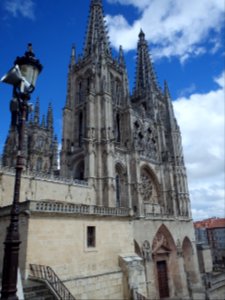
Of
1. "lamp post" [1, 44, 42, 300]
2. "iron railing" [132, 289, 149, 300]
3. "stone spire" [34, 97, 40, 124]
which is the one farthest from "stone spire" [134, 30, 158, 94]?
"lamp post" [1, 44, 42, 300]

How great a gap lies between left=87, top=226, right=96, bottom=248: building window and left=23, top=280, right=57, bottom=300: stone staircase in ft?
12.7

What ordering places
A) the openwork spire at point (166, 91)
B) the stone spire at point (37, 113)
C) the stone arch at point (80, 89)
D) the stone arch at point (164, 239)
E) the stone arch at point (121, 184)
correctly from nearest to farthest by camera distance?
the stone arch at point (164, 239), the stone arch at point (121, 184), the stone arch at point (80, 89), the openwork spire at point (166, 91), the stone spire at point (37, 113)

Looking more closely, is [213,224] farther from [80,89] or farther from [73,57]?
[73,57]

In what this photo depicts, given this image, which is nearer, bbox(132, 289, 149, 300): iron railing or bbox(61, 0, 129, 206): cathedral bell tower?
bbox(132, 289, 149, 300): iron railing

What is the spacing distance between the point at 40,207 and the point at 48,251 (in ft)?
6.40

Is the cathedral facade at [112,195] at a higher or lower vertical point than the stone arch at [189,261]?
higher

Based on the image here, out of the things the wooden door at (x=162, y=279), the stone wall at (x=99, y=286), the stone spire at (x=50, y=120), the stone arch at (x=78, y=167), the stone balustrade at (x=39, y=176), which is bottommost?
the wooden door at (x=162, y=279)

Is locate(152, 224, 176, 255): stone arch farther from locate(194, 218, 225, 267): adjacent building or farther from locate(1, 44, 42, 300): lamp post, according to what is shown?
locate(194, 218, 225, 267): adjacent building

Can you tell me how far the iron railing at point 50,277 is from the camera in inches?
353

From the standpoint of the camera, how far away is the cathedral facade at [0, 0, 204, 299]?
11109mm

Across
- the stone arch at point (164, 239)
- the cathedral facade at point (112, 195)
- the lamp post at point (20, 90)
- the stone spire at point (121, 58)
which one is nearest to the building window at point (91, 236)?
the cathedral facade at point (112, 195)

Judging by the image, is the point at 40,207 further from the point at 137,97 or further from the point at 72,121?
the point at 137,97

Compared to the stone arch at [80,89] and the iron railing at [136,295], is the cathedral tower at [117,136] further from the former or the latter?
the iron railing at [136,295]

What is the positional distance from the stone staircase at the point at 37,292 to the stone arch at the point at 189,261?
76.0ft
